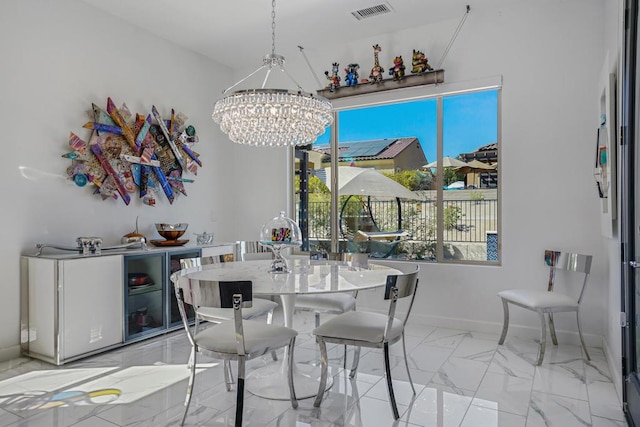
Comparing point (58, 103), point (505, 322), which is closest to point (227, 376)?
point (505, 322)

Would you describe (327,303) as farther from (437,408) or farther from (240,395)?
(240,395)

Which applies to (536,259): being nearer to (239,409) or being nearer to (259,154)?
(239,409)

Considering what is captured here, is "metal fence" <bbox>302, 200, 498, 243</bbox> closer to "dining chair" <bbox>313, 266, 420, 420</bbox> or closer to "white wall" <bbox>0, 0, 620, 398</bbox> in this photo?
"white wall" <bbox>0, 0, 620, 398</bbox>

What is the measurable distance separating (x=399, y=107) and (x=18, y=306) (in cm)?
380

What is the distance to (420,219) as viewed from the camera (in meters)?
4.30

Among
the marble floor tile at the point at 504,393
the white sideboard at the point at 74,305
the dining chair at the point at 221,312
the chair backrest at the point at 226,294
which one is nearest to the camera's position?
the chair backrest at the point at 226,294

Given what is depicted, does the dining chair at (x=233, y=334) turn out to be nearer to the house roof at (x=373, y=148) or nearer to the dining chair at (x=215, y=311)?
the dining chair at (x=215, y=311)

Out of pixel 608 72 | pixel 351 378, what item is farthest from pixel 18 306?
pixel 608 72

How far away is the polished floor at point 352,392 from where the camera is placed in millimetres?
2246

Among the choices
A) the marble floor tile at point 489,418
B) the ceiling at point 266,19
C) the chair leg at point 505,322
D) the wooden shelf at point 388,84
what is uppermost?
the ceiling at point 266,19

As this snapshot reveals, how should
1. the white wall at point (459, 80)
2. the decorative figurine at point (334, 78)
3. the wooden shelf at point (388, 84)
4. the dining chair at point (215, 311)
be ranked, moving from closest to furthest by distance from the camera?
the dining chair at point (215, 311), the white wall at point (459, 80), the wooden shelf at point (388, 84), the decorative figurine at point (334, 78)

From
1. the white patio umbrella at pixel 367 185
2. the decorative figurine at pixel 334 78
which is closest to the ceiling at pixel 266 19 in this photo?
the decorative figurine at pixel 334 78

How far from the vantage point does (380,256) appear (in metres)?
4.50

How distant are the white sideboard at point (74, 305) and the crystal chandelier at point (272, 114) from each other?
1.49 m
